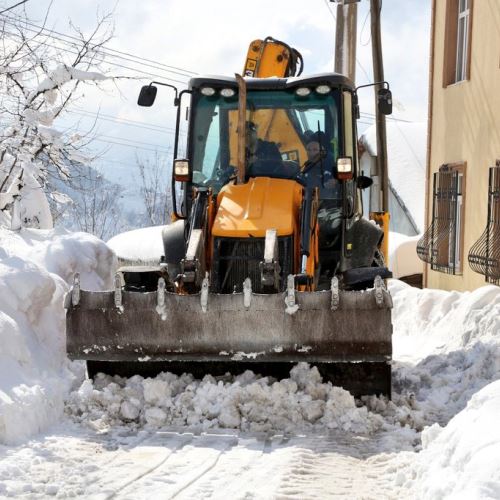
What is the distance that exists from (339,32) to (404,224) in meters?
10.4

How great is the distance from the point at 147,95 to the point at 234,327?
2767 millimetres

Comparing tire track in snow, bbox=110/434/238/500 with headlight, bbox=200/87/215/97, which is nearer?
tire track in snow, bbox=110/434/238/500

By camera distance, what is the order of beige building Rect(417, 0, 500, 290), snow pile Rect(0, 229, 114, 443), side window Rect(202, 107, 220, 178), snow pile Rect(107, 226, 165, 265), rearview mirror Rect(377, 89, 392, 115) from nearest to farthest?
1. snow pile Rect(0, 229, 114, 443)
2. side window Rect(202, 107, 220, 178)
3. rearview mirror Rect(377, 89, 392, 115)
4. beige building Rect(417, 0, 500, 290)
5. snow pile Rect(107, 226, 165, 265)

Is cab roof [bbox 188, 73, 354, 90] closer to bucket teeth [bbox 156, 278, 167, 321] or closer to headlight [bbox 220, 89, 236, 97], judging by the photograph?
headlight [bbox 220, 89, 236, 97]

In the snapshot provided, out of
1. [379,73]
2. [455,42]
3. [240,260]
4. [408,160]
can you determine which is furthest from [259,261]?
[408,160]

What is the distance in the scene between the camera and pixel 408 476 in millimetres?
5090

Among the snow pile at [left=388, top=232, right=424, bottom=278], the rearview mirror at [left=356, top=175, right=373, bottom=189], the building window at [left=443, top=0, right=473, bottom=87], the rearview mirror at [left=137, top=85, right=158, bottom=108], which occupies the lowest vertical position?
the snow pile at [left=388, top=232, right=424, bottom=278]

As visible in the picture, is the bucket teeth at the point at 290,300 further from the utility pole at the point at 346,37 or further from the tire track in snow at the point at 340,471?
the utility pole at the point at 346,37

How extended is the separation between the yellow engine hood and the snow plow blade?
972 millimetres

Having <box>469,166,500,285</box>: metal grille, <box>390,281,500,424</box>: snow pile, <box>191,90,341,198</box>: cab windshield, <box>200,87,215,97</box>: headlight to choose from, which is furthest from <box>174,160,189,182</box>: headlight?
<box>469,166,500,285</box>: metal grille

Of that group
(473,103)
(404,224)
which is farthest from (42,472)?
(404,224)

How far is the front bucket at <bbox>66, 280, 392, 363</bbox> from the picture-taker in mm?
6641

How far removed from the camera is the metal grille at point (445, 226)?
46.7ft

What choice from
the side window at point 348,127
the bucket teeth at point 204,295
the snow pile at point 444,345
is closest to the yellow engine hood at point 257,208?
the side window at point 348,127
